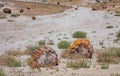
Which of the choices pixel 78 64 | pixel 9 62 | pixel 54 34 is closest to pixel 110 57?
pixel 78 64

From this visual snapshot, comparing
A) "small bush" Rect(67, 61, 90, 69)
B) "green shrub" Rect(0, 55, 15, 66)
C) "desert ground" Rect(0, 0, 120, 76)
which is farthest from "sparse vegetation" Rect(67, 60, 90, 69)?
"green shrub" Rect(0, 55, 15, 66)

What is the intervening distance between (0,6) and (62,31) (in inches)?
1060

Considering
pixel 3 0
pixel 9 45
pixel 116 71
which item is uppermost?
pixel 116 71

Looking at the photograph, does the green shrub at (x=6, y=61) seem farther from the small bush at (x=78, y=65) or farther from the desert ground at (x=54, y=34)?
the small bush at (x=78, y=65)

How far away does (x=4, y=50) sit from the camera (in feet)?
88.8

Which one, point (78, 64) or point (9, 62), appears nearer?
point (78, 64)

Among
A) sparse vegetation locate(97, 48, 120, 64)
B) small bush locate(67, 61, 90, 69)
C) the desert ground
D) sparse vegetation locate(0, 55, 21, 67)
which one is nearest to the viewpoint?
the desert ground

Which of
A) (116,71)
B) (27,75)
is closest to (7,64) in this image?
(27,75)

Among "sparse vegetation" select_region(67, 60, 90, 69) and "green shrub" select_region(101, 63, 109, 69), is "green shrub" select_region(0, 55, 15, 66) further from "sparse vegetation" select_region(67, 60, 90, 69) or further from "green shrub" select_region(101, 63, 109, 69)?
"green shrub" select_region(101, 63, 109, 69)

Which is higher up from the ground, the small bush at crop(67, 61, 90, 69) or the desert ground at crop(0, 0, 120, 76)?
the small bush at crop(67, 61, 90, 69)

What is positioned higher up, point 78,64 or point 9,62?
point 78,64

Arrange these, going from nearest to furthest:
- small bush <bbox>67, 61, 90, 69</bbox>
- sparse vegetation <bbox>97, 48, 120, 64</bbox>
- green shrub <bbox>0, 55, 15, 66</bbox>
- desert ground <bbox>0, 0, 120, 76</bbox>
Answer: desert ground <bbox>0, 0, 120, 76</bbox> < small bush <bbox>67, 61, 90, 69</bbox> < green shrub <bbox>0, 55, 15, 66</bbox> < sparse vegetation <bbox>97, 48, 120, 64</bbox>

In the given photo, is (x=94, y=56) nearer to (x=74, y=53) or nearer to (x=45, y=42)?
(x=74, y=53)

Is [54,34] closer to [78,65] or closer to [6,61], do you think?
[6,61]
